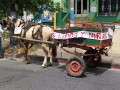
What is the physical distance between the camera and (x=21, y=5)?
49.7ft

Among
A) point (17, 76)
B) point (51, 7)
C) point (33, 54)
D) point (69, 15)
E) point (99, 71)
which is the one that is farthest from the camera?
point (69, 15)

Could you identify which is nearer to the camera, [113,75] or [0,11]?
[113,75]

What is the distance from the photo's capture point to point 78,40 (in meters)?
10.5

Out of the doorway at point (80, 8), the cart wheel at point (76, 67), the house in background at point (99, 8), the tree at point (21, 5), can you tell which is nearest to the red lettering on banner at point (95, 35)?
the cart wheel at point (76, 67)

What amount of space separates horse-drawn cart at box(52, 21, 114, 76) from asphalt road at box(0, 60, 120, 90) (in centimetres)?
40

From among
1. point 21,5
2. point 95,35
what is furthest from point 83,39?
point 21,5

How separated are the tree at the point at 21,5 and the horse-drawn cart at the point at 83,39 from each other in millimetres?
4562

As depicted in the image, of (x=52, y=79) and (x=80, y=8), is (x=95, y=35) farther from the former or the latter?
(x=80, y=8)

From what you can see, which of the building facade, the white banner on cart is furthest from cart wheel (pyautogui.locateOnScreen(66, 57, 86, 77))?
the building facade

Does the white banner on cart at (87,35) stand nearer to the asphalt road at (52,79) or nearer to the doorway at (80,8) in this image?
the asphalt road at (52,79)

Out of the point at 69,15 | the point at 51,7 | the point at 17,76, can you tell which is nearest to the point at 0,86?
the point at 17,76

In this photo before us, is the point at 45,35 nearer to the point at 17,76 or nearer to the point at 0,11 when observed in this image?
the point at 17,76

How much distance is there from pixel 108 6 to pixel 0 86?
2437 centimetres

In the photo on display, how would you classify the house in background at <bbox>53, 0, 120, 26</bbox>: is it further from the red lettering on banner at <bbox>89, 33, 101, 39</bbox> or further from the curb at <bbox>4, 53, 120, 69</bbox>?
the red lettering on banner at <bbox>89, 33, 101, 39</bbox>
